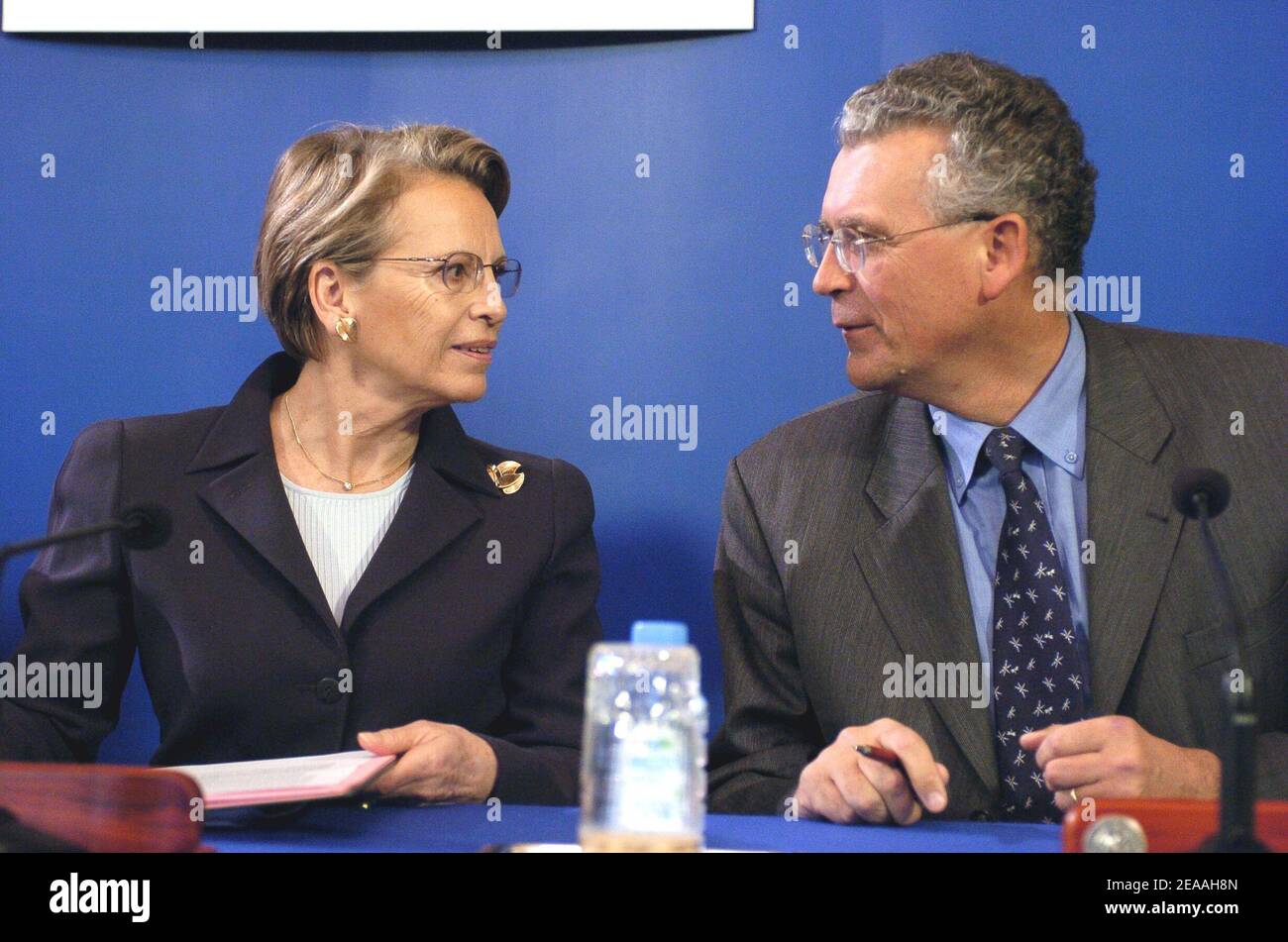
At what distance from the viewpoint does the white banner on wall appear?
2.66 metres

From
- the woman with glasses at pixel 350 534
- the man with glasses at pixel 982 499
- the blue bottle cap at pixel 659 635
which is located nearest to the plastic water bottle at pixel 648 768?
the blue bottle cap at pixel 659 635

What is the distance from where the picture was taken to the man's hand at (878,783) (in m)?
1.62

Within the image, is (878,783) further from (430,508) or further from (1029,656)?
(430,508)

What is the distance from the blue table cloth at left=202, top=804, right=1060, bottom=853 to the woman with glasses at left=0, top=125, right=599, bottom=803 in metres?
0.25

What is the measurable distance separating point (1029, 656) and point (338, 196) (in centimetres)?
130

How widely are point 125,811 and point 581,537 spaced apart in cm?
116

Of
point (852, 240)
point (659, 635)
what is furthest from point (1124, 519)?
point (659, 635)

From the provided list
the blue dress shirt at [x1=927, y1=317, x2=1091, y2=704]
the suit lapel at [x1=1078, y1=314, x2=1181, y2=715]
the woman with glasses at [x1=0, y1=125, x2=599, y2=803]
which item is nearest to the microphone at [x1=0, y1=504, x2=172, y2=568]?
the woman with glasses at [x1=0, y1=125, x2=599, y2=803]

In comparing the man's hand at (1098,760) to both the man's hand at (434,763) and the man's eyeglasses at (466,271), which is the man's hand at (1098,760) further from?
the man's eyeglasses at (466,271)

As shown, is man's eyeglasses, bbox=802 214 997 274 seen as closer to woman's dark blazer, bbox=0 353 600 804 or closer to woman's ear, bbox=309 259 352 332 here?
woman's dark blazer, bbox=0 353 600 804

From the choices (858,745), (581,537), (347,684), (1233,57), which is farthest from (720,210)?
(858,745)

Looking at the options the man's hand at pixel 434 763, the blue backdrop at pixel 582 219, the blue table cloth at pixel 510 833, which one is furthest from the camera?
the blue backdrop at pixel 582 219

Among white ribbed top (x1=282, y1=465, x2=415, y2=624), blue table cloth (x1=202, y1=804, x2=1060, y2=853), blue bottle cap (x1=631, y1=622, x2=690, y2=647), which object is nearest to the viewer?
blue bottle cap (x1=631, y1=622, x2=690, y2=647)

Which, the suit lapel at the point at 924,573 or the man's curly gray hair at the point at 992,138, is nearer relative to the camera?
the suit lapel at the point at 924,573
